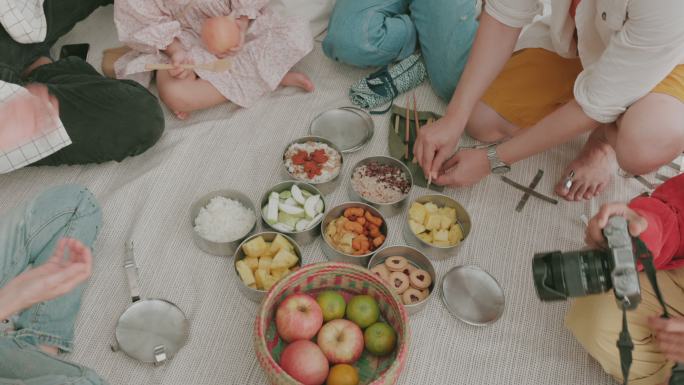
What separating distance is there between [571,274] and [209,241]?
2.64ft

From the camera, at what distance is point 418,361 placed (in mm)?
1234

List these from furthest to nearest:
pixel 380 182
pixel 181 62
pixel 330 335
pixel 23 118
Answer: pixel 181 62, pixel 380 182, pixel 330 335, pixel 23 118

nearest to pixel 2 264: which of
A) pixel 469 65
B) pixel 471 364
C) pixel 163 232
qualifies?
pixel 163 232

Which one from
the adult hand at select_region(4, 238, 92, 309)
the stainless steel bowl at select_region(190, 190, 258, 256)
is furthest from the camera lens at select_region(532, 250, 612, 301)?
the adult hand at select_region(4, 238, 92, 309)

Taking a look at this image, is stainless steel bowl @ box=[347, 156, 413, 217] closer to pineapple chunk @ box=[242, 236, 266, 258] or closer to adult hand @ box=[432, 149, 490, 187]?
adult hand @ box=[432, 149, 490, 187]

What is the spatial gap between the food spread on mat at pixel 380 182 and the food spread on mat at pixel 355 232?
0.07m

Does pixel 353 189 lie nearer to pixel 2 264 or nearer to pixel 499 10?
pixel 499 10

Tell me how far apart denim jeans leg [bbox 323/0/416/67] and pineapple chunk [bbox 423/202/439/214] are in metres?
0.58

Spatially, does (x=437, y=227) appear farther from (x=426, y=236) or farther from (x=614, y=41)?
(x=614, y=41)

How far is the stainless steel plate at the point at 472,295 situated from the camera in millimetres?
1293

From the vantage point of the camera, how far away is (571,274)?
96 centimetres

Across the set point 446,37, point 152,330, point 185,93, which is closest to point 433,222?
point 446,37

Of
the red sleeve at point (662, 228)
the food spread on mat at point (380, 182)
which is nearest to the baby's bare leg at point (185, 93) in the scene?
the food spread on mat at point (380, 182)

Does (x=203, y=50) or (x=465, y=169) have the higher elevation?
(x=203, y=50)
